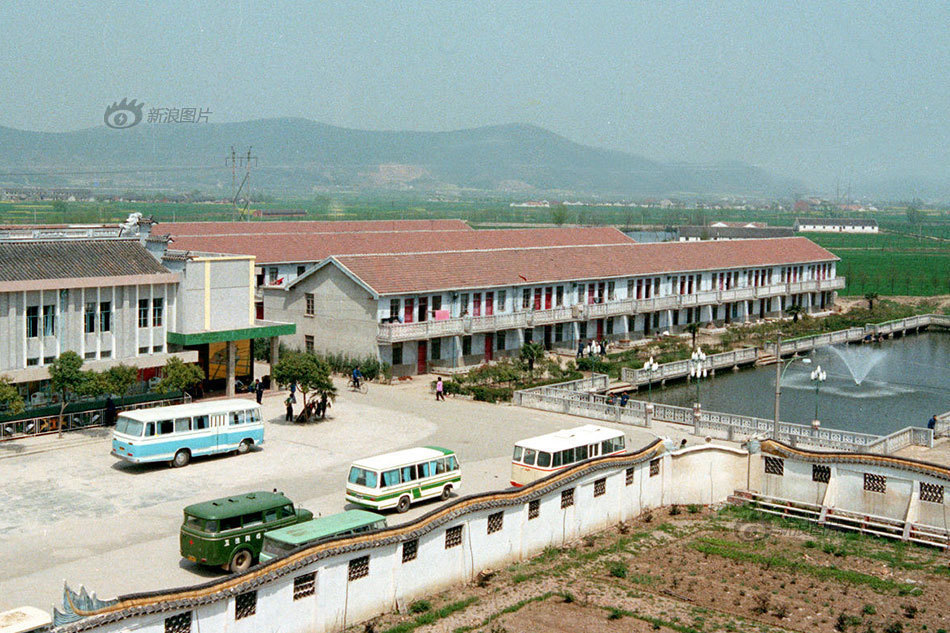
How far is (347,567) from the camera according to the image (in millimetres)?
19922

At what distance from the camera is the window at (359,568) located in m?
20.0

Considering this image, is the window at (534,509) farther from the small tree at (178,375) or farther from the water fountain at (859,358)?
the water fountain at (859,358)

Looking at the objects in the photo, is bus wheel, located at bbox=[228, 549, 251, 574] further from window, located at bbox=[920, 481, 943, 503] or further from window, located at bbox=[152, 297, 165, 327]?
window, located at bbox=[152, 297, 165, 327]

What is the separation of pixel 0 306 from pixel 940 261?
125m

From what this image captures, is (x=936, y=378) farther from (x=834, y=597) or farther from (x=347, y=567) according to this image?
(x=347, y=567)

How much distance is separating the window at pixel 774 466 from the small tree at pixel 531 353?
68.0 feet

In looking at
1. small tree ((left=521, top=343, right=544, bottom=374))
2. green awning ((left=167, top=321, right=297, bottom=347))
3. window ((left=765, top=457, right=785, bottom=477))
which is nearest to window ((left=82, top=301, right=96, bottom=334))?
green awning ((left=167, top=321, right=297, bottom=347))

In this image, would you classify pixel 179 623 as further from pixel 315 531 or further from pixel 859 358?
pixel 859 358

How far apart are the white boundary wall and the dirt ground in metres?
0.53

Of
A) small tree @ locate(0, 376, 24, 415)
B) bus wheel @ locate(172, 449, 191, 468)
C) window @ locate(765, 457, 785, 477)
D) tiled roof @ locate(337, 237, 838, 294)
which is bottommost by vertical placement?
bus wheel @ locate(172, 449, 191, 468)

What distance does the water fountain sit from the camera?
5664 cm

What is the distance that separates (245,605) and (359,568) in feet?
8.82

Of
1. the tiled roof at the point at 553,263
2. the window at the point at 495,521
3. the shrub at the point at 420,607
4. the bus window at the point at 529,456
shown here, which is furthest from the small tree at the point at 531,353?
the shrub at the point at 420,607

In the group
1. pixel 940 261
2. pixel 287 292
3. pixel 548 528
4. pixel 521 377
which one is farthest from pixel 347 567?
pixel 940 261
